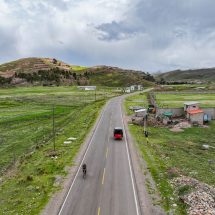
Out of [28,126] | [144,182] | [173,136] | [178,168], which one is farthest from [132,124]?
[144,182]

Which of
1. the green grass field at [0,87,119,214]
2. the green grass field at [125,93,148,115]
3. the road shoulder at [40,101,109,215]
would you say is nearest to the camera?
the road shoulder at [40,101,109,215]

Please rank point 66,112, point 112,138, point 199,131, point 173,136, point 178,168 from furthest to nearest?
point 66,112
point 199,131
point 173,136
point 112,138
point 178,168

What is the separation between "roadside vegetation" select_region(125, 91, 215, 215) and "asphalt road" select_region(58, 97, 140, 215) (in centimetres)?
334

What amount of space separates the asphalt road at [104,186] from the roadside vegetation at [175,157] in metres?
3.34

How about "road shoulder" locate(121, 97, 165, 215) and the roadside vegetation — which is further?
the roadside vegetation

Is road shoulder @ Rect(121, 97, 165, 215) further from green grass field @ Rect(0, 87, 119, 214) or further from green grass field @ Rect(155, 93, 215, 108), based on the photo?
green grass field @ Rect(155, 93, 215, 108)

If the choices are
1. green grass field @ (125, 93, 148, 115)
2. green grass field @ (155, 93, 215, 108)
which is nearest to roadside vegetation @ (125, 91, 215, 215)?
green grass field @ (125, 93, 148, 115)

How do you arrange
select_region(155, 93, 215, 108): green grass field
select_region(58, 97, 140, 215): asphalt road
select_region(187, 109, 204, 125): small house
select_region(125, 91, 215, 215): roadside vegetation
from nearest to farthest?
select_region(58, 97, 140, 215): asphalt road → select_region(125, 91, 215, 215): roadside vegetation → select_region(187, 109, 204, 125): small house → select_region(155, 93, 215, 108): green grass field

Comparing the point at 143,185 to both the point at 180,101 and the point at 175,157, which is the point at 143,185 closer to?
the point at 175,157

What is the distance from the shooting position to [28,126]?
87.6m

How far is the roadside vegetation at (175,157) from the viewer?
3700 centimetres

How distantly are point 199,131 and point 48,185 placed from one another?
1852 inches

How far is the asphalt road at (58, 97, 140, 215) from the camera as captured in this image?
106 ft

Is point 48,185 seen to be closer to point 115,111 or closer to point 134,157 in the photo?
point 134,157
